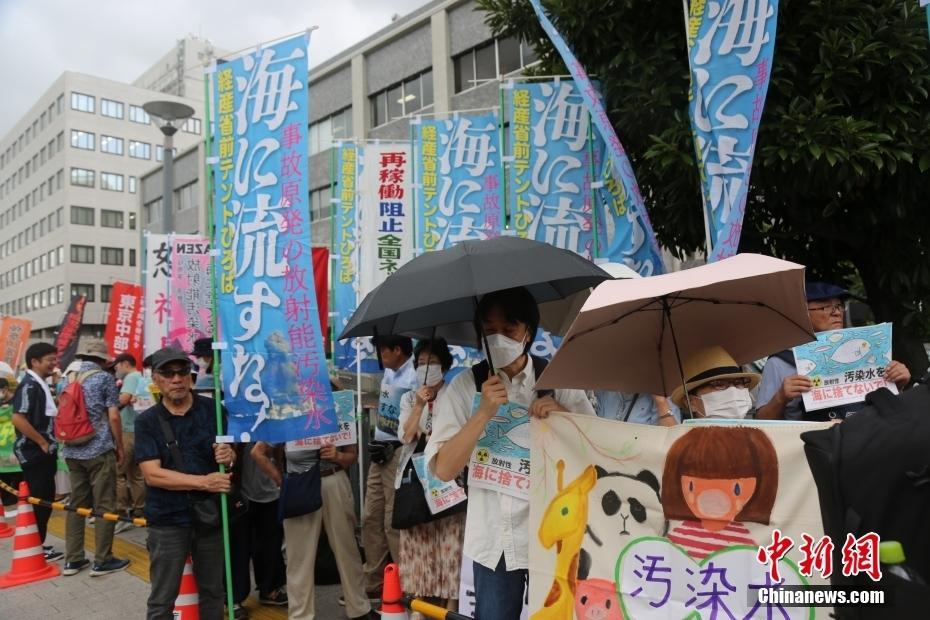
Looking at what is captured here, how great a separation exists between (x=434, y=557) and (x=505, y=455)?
194 cm

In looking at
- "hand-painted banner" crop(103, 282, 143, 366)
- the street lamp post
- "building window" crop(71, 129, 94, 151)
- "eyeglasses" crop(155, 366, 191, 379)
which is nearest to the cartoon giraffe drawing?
"eyeglasses" crop(155, 366, 191, 379)

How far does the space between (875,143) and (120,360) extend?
9.79 meters

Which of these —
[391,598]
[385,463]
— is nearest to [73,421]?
[385,463]

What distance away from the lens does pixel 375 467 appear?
528 centimetres

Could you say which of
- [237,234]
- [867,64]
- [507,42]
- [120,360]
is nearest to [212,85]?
[237,234]

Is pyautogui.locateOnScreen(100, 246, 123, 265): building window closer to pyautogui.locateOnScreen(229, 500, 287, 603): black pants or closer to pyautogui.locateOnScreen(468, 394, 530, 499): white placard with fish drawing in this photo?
pyautogui.locateOnScreen(229, 500, 287, 603): black pants

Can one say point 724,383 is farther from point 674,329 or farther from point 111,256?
point 111,256

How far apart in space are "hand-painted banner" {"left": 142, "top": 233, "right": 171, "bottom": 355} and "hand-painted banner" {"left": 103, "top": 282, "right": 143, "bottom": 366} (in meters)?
1.16

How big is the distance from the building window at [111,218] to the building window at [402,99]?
39489 millimetres

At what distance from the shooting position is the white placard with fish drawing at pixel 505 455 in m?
2.81

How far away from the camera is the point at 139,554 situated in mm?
7004

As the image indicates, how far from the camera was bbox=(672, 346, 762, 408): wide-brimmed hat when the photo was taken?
2.87 m

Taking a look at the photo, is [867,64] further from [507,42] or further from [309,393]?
[507,42]

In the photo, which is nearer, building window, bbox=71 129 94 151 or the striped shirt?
the striped shirt
